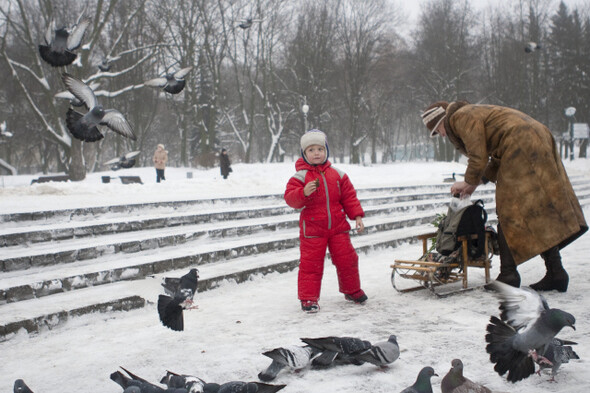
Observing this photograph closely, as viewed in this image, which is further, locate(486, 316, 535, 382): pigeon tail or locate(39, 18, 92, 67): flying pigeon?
locate(39, 18, 92, 67): flying pigeon

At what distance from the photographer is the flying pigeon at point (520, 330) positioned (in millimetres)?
2619

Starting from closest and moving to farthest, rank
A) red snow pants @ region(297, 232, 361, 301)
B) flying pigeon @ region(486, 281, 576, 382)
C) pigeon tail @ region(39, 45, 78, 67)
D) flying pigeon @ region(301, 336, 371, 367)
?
flying pigeon @ region(486, 281, 576, 382) < flying pigeon @ region(301, 336, 371, 367) < red snow pants @ region(297, 232, 361, 301) < pigeon tail @ region(39, 45, 78, 67)

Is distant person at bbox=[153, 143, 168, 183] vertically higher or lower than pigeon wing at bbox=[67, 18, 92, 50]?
lower

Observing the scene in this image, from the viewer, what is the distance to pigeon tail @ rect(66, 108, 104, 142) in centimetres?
500

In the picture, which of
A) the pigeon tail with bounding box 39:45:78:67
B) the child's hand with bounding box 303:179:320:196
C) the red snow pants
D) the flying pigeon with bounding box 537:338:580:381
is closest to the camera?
the flying pigeon with bounding box 537:338:580:381

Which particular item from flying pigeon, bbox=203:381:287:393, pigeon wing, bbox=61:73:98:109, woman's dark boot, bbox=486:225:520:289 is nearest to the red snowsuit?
woman's dark boot, bbox=486:225:520:289

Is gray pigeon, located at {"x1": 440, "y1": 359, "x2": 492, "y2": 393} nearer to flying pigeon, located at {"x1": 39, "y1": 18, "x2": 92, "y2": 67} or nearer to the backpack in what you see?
the backpack

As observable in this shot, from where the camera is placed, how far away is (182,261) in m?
6.17

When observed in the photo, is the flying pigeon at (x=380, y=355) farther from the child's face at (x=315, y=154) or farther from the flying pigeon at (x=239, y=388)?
the child's face at (x=315, y=154)

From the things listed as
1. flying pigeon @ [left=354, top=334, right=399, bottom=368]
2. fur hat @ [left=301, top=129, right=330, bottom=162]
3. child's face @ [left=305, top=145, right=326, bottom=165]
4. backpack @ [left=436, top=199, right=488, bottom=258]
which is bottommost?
flying pigeon @ [left=354, top=334, right=399, bottom=368]

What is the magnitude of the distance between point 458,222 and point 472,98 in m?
40.2

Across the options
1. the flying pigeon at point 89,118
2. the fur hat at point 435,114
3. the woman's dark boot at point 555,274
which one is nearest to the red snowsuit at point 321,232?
the fur hat at point 435,114

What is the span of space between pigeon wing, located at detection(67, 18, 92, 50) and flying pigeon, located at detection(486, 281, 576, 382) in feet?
18.3

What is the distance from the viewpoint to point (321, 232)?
474 cm
